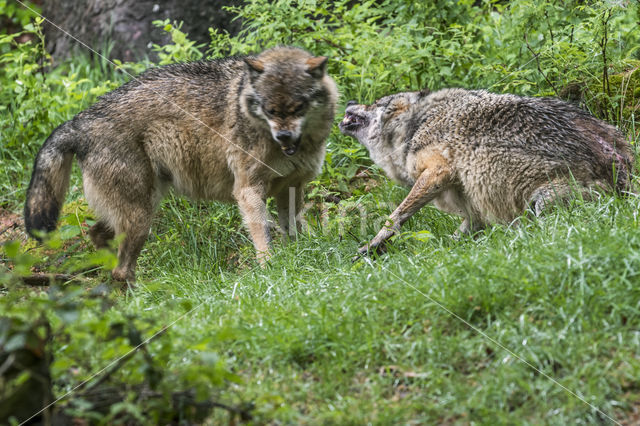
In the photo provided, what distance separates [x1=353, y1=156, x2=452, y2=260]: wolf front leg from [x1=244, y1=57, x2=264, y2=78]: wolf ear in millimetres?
1643

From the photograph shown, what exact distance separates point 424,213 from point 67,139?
11.1ft

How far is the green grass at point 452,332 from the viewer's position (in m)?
3.01

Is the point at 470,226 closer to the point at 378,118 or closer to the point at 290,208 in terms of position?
the point at 378,118

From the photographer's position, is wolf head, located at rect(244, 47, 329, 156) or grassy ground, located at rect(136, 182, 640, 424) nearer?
grassy ground, located at rect(136, 182, 640, 424)

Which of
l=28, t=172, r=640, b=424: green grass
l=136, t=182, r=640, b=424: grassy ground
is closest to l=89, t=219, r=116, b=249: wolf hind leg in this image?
l=28, t=172, r=640, b=424: green grass

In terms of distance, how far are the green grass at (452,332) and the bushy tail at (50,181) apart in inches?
77.5

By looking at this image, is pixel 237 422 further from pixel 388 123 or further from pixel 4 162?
pixel 4 162

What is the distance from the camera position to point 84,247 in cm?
718

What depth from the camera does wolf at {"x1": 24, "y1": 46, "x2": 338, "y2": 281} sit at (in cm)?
587

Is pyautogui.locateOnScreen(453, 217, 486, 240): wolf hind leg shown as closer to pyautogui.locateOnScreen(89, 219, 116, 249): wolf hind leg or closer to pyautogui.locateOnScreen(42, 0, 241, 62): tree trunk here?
pyautogui.locateOnScreen(89, 219, 116, 249): wolf hind leg

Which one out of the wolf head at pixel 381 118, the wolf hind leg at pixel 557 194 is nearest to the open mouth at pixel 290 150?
the wolf head at pixel 381 118

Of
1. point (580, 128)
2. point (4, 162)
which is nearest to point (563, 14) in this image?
point (580, 128)

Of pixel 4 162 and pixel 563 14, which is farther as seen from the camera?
pixel 4 162

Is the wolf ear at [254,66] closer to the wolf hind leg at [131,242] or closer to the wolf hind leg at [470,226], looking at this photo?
the wolf hind leg at [131,242]
